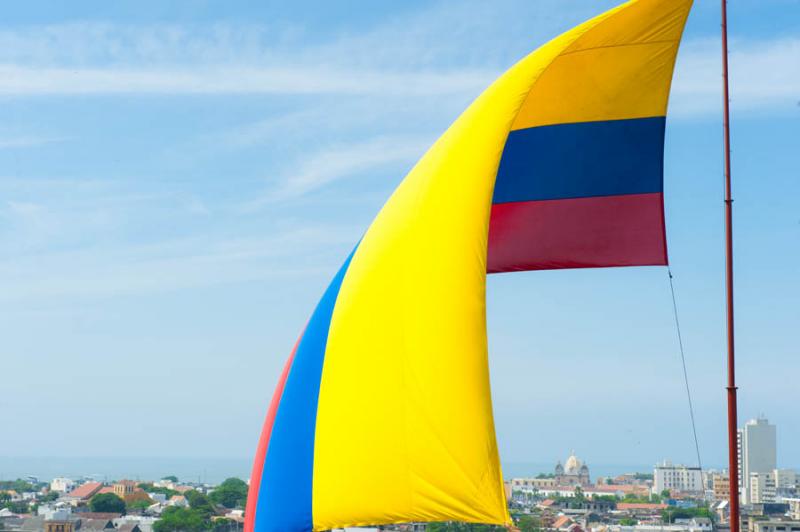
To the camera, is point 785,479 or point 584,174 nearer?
point 584,174

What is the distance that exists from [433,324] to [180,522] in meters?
66.7

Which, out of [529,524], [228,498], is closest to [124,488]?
[228,498]

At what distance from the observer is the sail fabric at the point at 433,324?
5094mm

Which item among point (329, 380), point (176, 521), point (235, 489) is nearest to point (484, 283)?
point (329, 380)

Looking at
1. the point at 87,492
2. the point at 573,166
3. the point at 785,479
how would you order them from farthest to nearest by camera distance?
the point at 785,479 < the point at 87,492 < the point at 573,166

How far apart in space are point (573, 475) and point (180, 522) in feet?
339

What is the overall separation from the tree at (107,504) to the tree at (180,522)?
11032 mm

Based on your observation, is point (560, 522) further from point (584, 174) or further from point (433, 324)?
point (433, 324)

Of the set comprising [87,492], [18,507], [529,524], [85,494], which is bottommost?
[18,507]

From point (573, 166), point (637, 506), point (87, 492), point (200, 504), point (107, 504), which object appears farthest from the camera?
point (87, 492)

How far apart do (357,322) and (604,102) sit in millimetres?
1860

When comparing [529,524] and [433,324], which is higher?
[433,324]

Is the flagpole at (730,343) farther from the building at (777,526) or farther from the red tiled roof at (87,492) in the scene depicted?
the red tiled roof at (87,492)

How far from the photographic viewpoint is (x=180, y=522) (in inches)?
2726
